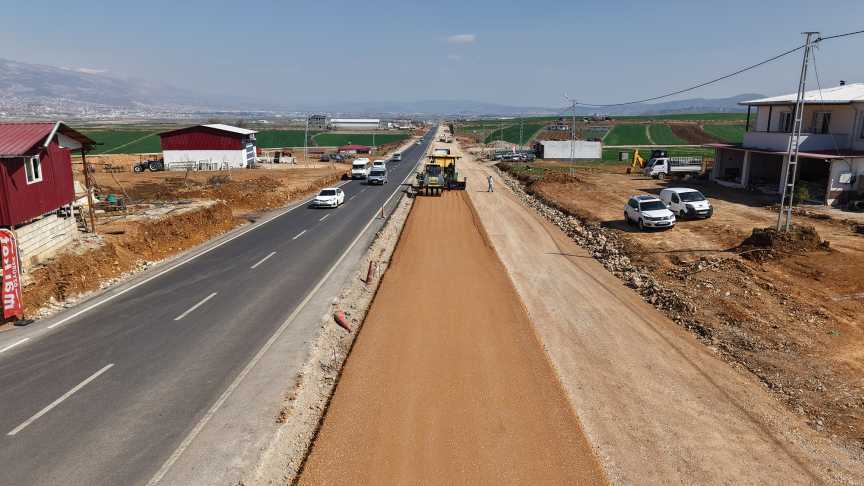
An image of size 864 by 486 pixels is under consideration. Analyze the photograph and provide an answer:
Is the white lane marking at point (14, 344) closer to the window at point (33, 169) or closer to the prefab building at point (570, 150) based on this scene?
the window at point (33, 169)

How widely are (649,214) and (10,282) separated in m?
28.8

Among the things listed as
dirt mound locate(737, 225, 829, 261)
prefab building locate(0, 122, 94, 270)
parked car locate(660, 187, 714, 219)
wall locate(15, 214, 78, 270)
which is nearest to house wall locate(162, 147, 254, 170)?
prefab building locate(0, 122, 94, 270)

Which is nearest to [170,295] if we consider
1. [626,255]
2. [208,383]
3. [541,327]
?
[208,383]

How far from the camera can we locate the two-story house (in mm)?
34250

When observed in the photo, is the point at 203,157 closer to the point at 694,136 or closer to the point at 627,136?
the point at 627,136

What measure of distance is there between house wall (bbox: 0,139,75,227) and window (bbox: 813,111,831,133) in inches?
1833

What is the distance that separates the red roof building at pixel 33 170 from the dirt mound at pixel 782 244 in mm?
29796

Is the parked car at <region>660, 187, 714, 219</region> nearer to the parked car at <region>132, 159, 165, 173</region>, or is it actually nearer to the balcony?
the balcony

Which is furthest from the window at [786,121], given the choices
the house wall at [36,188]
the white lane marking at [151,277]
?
the house wall at [36,188]

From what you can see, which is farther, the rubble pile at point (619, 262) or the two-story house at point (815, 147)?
the two-story house at point (815, 147)

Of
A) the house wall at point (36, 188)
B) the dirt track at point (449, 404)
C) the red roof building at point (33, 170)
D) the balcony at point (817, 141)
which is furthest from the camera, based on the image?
the balcony at point (817, 141)

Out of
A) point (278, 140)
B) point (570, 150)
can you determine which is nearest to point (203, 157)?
point (570, 150)

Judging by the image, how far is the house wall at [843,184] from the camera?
34125 millimetres

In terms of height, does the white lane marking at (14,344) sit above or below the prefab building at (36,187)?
below
